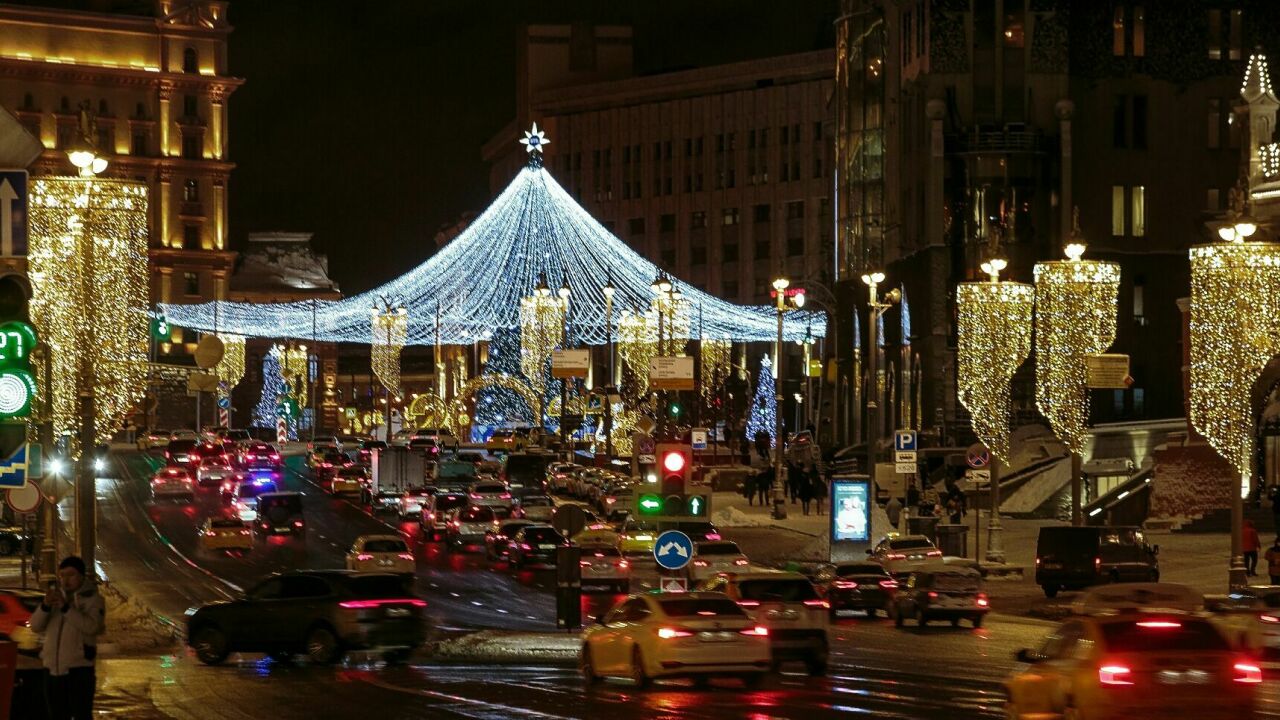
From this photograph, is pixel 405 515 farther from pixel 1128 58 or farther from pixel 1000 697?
pixel 1000 697

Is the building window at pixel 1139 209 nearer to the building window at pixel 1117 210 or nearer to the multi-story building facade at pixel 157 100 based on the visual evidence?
the building window at pixel 1117 210

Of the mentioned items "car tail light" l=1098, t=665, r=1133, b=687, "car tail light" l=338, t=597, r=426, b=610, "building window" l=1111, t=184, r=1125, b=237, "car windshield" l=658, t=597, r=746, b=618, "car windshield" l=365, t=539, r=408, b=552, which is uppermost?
"building window" l=1111, t=184, r=1125, b=237

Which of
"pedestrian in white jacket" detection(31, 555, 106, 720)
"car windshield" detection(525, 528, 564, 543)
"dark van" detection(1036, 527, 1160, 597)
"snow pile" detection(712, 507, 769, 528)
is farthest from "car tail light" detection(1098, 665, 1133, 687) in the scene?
"snow pile" detection(712, 507, 769, 528)

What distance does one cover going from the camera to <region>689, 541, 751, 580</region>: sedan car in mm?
45156

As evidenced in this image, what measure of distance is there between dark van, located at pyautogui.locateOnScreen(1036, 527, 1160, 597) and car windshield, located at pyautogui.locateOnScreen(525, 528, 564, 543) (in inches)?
597

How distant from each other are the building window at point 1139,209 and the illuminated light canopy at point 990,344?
32733mm

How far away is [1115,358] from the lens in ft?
153

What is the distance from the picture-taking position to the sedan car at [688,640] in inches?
1037

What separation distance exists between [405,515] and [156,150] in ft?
372

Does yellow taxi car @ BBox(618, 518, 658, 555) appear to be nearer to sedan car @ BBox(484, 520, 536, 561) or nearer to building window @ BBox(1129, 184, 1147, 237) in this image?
sedan car @ BBox(484, 520, 536, 561)

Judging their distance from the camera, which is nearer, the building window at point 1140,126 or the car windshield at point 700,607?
the car windshield at point 700,607

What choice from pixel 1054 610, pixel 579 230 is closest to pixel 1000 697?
pixel 1054 610

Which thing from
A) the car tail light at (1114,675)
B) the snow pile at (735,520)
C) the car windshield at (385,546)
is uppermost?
the car tail light at (1114,675)

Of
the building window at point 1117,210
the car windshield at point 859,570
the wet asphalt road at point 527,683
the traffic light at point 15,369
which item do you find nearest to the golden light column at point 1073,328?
the car windshield at point 859,570
